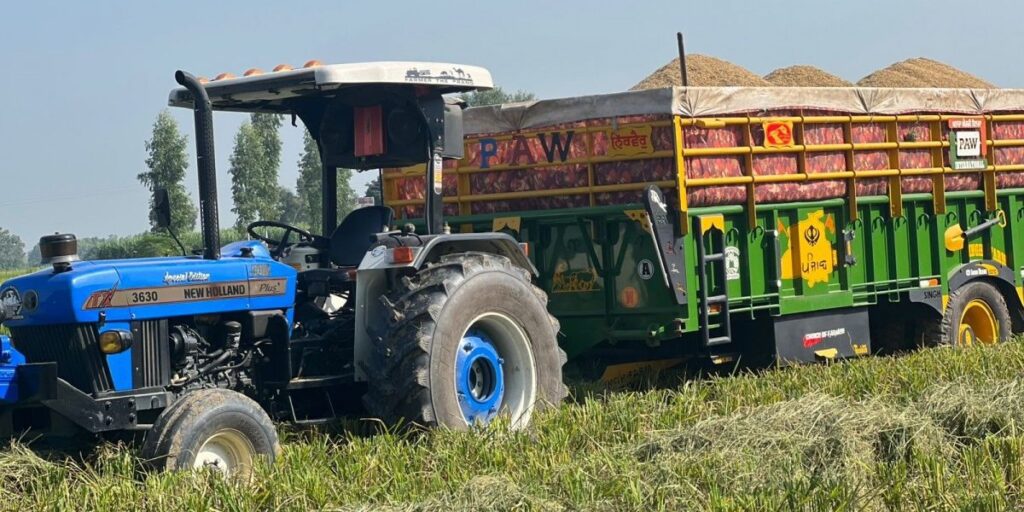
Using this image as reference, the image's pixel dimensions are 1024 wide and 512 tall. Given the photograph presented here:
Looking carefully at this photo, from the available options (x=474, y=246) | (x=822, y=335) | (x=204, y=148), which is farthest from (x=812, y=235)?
(x=204, y=148)

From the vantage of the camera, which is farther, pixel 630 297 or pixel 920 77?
pixel 920 77

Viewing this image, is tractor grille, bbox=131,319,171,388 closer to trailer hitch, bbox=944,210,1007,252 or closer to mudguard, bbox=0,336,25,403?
mudguard, bbox=0,336,25,403

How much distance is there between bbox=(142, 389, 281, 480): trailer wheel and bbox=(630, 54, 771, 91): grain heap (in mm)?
8937

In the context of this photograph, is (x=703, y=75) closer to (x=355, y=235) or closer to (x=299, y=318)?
(x=355, y=235)

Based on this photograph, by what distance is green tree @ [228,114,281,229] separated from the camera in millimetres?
70500

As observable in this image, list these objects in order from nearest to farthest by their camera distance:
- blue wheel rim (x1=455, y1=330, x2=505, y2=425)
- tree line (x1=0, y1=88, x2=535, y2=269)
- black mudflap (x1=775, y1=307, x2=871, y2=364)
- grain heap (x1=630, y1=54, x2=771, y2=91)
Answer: blue wheel rim (x1=455, y1=330, x2=505, y2=425) → black mudflap (x1=775, y1=307, x2=871, y2=364) → grain heap (x1=630, y1=54, x2=771, y2=91) → tree line (x1=0, y1=88, x2=535, y2=269)

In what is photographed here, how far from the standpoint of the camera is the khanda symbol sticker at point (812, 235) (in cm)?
1115

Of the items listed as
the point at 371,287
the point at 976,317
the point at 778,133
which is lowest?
the point at 976,317

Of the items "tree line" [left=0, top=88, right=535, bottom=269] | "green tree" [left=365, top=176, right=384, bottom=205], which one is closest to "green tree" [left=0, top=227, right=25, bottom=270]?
"tree line" [left=0, top=88, right=535, bottom=269]

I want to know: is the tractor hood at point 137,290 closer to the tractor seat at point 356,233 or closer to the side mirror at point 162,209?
the side mirror at point 162,209

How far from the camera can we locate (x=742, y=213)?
35.0 ft

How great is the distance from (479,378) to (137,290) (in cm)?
218

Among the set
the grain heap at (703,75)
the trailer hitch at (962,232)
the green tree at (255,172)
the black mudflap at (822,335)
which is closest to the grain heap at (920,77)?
the grain heap at (703,75)

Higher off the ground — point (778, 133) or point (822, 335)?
point (778, 133)
